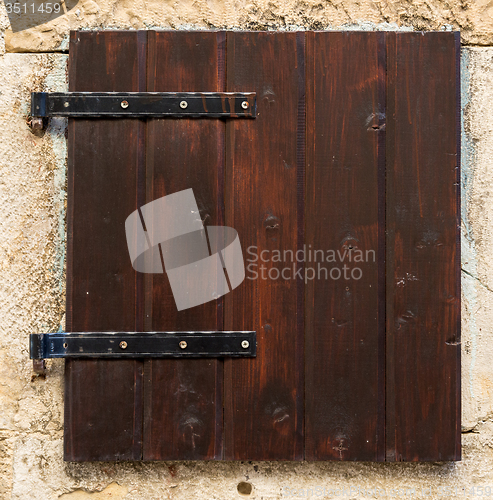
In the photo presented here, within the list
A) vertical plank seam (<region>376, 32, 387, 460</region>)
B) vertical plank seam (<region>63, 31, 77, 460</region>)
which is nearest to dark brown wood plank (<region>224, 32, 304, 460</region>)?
vertical plank seam (<region>376, 32, 387, 460</region>)

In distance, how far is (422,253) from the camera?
107 centimetres

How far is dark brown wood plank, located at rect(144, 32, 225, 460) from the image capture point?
1061mm

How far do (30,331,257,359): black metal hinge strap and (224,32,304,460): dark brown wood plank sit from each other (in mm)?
29

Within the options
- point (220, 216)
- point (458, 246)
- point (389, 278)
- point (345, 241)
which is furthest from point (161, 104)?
point (458, 246)

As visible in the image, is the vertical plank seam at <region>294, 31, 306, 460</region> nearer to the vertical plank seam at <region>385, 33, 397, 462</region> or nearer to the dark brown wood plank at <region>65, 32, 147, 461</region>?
the vertical plank seam at <region>385, 33, 397, 462</region>

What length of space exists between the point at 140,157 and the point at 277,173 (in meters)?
0.35

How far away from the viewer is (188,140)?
3.55 ft

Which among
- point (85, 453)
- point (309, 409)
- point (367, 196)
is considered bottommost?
point (85, 453)

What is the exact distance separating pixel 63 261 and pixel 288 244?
A: 0.58 m

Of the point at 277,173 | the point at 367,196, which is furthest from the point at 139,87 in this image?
the point at 367,196

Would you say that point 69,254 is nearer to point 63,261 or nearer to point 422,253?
point 63,261

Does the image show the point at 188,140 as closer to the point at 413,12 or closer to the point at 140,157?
the point at 140,157

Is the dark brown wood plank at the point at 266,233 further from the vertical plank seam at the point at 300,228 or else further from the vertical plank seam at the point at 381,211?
the vertical plank seam at the point at 381,211

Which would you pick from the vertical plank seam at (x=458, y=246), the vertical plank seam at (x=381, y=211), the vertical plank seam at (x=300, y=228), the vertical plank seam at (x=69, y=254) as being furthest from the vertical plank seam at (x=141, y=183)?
the vertical plank seam at (x=458, y=246)
